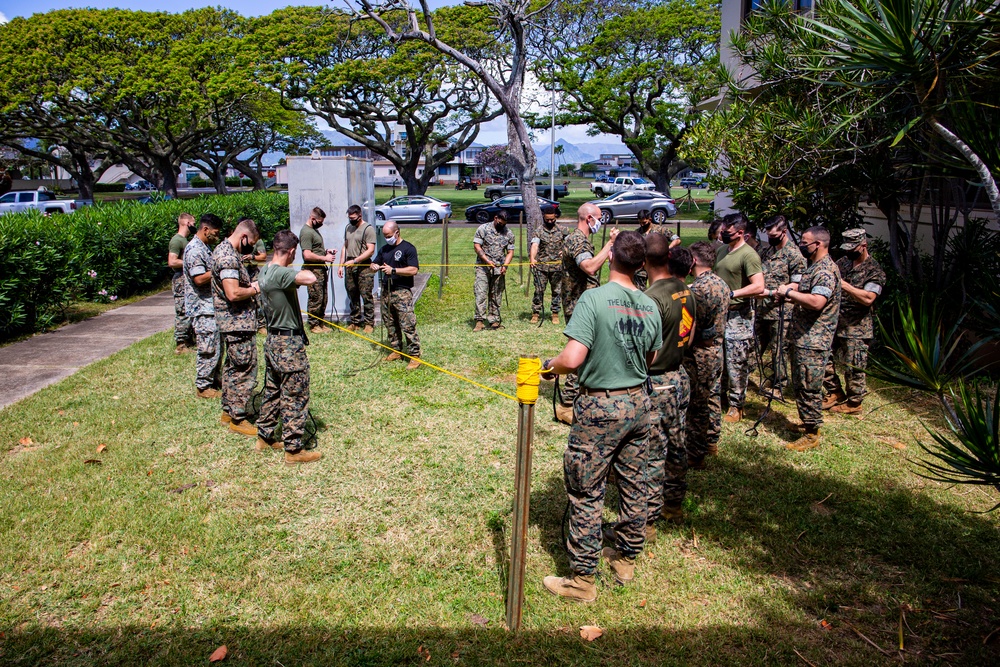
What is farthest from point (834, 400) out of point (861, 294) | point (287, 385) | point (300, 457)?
point (287, 385)

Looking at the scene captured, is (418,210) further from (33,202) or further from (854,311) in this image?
(854,311)

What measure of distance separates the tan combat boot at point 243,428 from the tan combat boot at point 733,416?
4840mm

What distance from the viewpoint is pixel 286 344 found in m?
5.93

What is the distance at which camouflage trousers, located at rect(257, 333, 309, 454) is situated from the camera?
5922 mm

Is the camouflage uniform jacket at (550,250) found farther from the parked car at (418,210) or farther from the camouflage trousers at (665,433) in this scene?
the parked car at (418,210)

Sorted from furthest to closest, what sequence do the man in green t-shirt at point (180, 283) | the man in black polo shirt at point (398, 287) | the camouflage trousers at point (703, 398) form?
the man in green t-shirt at point (180, 283)
the man in black polo shirt at point (398, 287)
the camouflage trousers at point (703, 398)

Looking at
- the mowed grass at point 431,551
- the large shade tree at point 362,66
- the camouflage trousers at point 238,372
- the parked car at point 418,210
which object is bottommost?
the mowed grass at point 431,551

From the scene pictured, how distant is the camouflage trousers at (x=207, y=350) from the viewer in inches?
299

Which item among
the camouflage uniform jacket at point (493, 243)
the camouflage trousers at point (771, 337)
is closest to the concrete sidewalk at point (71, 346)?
the camouflage uniform jacket at point (493, 243)

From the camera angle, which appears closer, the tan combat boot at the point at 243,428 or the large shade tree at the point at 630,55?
the tan combat boot at the point at 243,428

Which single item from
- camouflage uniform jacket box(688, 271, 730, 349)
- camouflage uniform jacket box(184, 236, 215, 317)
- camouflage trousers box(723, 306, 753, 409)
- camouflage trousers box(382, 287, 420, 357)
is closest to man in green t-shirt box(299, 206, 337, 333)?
camouflage trousers box(382, 287, 420, 357)

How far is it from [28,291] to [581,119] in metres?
31.3

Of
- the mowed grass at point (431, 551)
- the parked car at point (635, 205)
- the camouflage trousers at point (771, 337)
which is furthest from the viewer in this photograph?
the parked car at point (635, 205)

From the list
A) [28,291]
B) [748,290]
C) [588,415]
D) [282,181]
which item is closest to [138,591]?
[588,415]
